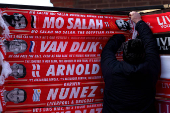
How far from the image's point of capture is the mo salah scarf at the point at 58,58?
1.86 m

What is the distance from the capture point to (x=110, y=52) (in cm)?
188

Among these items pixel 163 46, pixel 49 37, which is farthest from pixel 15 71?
pixel 163 46

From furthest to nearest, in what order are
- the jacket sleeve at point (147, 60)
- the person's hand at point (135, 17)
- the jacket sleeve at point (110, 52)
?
the person's hand at point (135, 17) → the jacket sleeve at point (110, 52) → the jacket sleeve at point (147, 60)

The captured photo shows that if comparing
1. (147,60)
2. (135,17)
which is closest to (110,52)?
(147,60)

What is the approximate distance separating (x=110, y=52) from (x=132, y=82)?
0.46 m

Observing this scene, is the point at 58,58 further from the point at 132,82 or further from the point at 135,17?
the point at 135,17

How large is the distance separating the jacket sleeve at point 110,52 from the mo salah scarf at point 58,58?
0.40 ft

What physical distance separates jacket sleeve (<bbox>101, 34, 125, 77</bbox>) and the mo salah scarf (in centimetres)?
12

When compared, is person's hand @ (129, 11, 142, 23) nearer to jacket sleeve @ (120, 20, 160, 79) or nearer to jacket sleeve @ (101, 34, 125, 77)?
jacket sleeve @ (120, 20, 160, 79)

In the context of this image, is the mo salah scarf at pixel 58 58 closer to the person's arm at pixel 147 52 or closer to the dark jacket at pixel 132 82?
the person's arm at pixel 147 52

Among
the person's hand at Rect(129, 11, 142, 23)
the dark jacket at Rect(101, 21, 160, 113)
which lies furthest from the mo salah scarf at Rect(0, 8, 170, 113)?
the dark jacket at Rect(101, 21, 160, 113)

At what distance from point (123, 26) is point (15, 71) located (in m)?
1.60

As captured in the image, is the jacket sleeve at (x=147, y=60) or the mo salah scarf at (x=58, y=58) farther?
the mo salah scarf at (x=58, y=58)

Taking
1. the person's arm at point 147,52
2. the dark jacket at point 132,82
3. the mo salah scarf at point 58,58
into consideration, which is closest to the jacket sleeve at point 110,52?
the dark jacket at point 132,82
